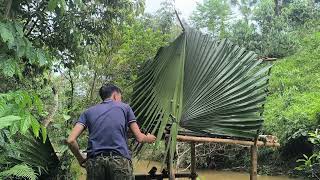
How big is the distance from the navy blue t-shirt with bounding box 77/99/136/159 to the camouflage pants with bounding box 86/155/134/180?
0.16 feet

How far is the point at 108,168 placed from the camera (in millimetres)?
3021

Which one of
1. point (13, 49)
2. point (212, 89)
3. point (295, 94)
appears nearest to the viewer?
point (13, 49)

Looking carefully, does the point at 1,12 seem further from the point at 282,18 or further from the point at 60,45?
the point at 282,18

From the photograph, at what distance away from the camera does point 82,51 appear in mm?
6629

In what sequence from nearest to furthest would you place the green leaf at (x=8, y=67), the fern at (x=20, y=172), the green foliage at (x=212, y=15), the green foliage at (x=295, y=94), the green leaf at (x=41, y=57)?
the green leaf at (x=8, y=67)
the green leaf at (x=41, y=57)
the fern at (x=20, y=172)
the green foliage at (x=295, y=94)
the green foliage at (x=212, y=15)

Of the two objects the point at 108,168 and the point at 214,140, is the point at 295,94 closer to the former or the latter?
the point at 214,140

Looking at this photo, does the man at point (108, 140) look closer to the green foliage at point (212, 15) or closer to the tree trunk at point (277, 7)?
the green foliage at point (212, 15)

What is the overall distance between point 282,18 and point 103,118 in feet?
64.2

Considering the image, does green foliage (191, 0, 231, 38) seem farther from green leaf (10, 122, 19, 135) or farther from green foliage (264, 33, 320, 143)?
green leaf (10, 122, 19, 135)

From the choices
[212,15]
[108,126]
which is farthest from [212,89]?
[212,15]

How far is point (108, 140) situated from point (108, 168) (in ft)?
0.62

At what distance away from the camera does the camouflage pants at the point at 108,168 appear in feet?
9.90

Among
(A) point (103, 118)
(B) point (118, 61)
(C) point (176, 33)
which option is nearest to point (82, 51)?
(C) point (176, 33)

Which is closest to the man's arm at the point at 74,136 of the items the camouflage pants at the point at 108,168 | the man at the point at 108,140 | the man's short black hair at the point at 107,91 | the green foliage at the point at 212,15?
the man at the point at 108,140
